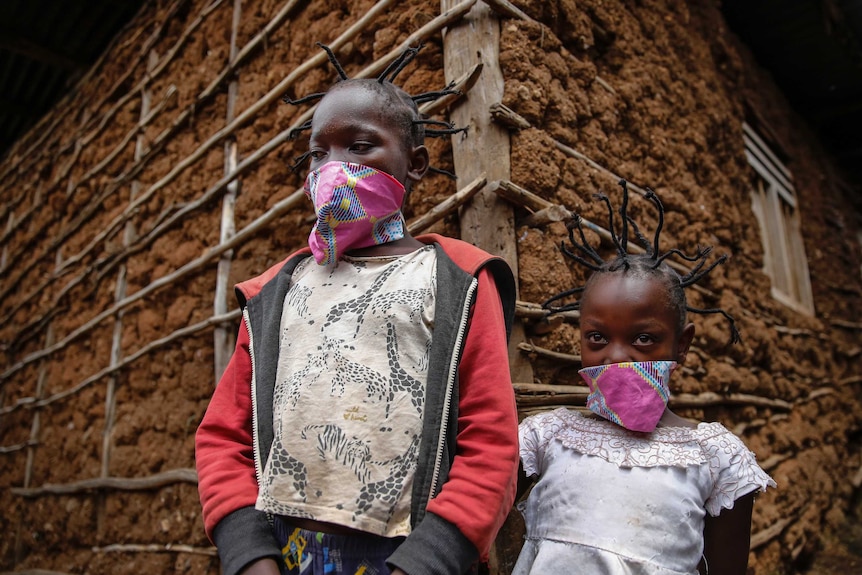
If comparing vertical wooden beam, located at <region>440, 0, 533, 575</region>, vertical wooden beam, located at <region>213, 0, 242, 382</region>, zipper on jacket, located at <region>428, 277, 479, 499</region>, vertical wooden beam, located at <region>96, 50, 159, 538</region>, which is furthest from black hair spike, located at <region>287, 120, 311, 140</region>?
vertical wooden beam, located at <region>96, 50, 159, 538</region>

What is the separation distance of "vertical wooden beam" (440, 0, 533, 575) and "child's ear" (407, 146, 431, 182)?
1.56 feet

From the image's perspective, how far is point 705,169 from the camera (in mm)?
3398

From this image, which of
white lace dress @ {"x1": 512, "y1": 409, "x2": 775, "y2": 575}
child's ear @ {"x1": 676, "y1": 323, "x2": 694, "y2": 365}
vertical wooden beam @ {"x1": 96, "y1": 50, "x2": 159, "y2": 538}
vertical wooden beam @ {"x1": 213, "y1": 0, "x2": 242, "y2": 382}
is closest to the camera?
white lace dress @ {"x1": 512, "y1": 409, "x2": 775, "y2": 575}

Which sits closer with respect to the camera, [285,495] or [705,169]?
[285,495]

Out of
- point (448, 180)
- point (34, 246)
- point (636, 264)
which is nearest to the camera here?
point (636, 264)

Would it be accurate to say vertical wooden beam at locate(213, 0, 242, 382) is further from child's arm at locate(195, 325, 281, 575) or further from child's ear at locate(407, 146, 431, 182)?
child's ear at locate(407, 146, 431, 182)

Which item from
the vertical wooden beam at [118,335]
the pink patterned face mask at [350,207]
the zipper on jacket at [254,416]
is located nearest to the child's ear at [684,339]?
the pink patterned face mask at [350,207]

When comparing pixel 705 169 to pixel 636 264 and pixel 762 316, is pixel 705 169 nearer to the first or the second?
pixel 762 316

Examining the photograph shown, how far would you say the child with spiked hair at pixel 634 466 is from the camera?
50.8 inches

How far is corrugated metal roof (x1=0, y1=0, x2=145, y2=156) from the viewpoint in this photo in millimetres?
4777

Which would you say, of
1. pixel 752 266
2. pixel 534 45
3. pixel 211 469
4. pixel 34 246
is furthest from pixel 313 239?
pixel 34 246

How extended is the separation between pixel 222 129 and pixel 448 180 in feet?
5.69

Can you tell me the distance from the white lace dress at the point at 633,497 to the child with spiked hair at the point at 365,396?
0.86 feet

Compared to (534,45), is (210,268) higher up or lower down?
lower down
